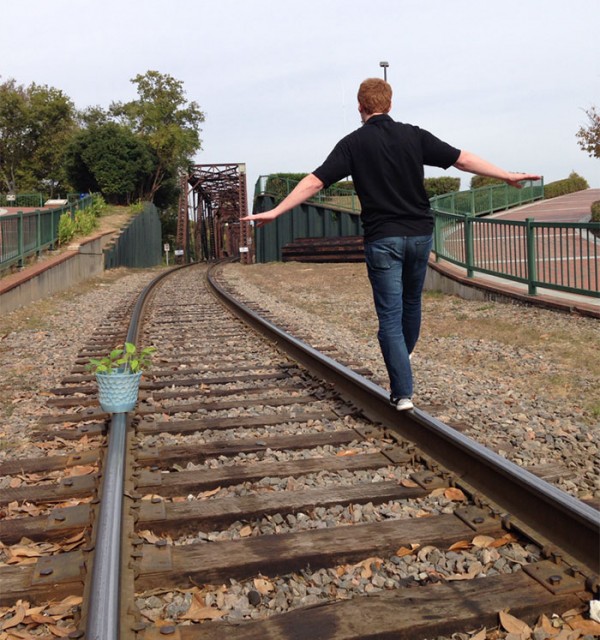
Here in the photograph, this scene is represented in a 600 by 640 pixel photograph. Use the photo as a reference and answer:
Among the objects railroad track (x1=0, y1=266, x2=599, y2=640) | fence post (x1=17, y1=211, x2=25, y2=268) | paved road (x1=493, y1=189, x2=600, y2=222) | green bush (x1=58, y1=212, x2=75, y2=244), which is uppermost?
paved road (x1=493, y1=189, x2=600, y2=222)

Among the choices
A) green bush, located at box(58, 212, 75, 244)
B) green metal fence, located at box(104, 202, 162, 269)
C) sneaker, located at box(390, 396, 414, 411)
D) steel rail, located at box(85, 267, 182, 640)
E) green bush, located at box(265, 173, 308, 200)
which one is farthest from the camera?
green bush, located at box(265, 173, 308, 200)

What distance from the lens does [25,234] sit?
15859 mm

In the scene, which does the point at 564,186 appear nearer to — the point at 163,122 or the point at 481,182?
the point at 481,182

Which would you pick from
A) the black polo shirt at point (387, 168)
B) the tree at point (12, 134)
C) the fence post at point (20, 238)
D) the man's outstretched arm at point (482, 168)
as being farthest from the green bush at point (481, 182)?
the black polo shirt at point (387, 168)

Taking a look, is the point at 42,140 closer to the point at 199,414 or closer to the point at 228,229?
the point at 228,229

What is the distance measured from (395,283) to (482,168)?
2.75ft

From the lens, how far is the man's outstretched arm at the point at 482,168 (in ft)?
13.5

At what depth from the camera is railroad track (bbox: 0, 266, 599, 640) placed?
7.41ft

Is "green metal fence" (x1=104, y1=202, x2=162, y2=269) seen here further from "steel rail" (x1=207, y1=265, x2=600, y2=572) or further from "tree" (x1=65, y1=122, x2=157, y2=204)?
"steel rail" (x1=207, y1=265, x2=600, y2=572)

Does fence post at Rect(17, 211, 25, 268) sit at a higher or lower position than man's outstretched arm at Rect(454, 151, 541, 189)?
higher

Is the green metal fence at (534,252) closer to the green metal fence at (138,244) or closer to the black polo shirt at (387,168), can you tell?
the black polo shirt at (387,168)

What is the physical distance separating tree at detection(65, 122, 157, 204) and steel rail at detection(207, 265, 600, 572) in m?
36.8

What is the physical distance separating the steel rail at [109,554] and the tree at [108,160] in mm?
37289

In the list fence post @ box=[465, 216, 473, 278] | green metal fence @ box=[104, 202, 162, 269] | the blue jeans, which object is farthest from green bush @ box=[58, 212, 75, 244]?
the blue jeans
